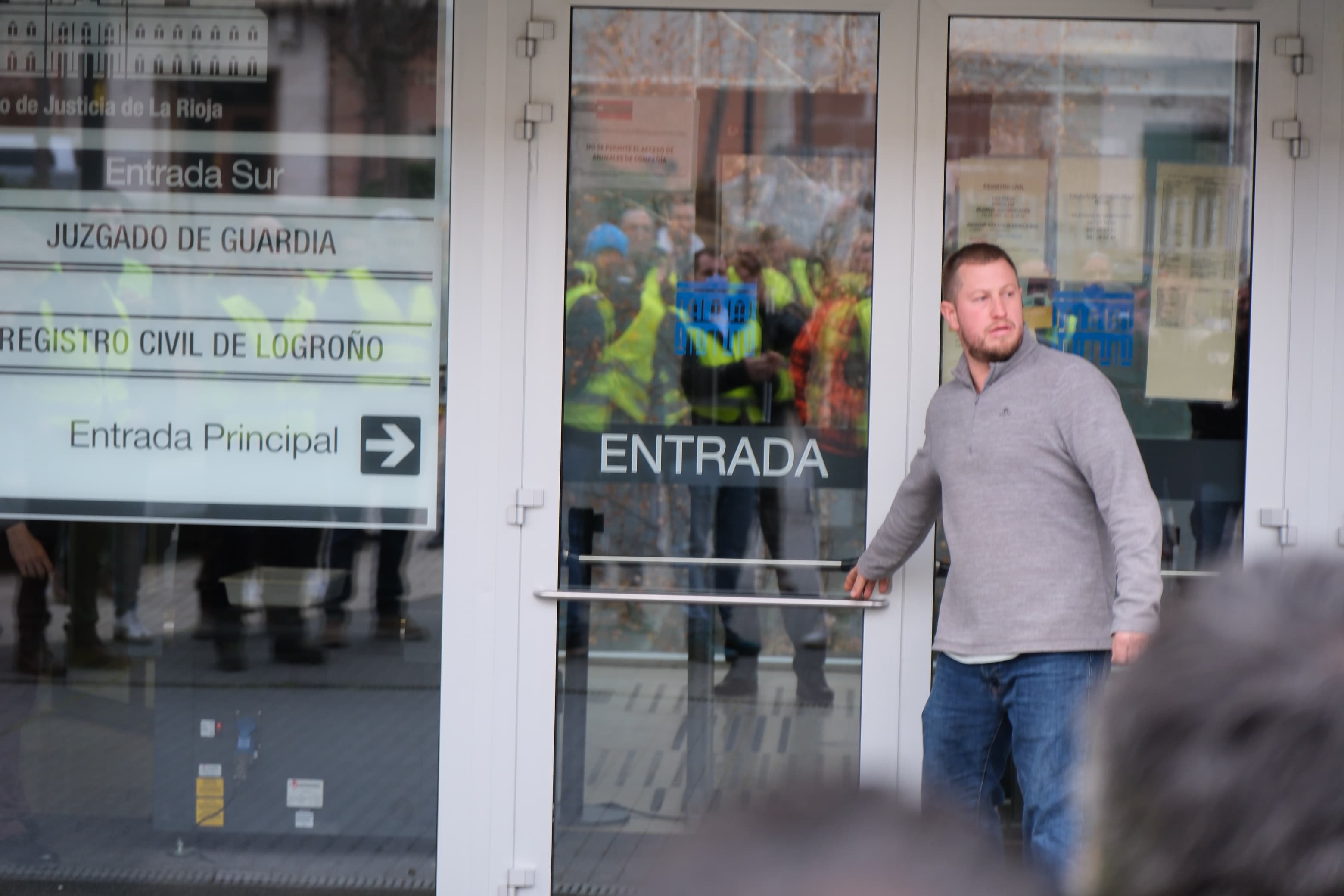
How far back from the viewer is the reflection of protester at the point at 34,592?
421 centimetres

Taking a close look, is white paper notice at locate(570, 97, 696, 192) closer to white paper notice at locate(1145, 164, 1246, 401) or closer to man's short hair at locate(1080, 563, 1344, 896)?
white paper notice at locate(1145, 164, 1246, 401)

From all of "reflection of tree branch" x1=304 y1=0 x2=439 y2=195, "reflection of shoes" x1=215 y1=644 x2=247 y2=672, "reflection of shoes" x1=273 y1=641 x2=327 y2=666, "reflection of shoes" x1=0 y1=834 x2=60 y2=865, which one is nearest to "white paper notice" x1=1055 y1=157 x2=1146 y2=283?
"reflection of tree branch" x1=304 y1=0 x2=439 y2=195

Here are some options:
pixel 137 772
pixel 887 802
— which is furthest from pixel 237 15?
pixel 887 802

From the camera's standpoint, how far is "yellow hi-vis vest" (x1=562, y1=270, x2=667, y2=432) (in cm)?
411

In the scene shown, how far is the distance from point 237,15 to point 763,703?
2.48m

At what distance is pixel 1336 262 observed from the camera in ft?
13.0

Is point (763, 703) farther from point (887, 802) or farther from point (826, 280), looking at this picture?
point (887, 802)

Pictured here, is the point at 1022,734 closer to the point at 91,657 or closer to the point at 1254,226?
the point at 1254,226

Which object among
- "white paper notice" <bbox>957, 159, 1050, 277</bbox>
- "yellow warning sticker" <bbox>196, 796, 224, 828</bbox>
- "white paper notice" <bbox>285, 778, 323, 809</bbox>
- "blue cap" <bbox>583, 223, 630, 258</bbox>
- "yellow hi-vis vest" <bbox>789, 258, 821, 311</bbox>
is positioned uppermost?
"white paper notice" <bbox>957, 159, 1050, 277</bbox>

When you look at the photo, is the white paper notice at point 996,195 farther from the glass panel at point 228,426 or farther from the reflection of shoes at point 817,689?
the glass panel at point 228,426

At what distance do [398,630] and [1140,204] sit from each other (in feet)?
7.94

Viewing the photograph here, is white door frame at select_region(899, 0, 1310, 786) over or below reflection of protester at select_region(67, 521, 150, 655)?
over

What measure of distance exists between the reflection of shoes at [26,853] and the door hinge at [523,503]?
5.53 feet

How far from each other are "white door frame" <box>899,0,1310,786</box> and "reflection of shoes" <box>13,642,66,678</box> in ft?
8.11
